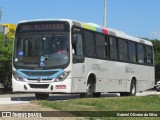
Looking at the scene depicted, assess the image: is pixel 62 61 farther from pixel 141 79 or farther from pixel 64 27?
pixel 141 79

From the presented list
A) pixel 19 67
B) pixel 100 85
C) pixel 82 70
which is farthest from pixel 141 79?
pixel 19 67

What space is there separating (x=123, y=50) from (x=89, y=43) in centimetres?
412

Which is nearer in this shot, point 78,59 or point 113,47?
point 78,59

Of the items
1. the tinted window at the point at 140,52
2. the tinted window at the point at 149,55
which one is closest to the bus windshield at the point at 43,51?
the tinted window at the point at 140,52

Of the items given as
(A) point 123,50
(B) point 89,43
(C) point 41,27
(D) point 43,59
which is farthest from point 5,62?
(D) point 43,59

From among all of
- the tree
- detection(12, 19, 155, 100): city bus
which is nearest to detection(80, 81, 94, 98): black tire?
detection(12, 19, 155, 100): city bus

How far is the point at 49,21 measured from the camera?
19234 mm

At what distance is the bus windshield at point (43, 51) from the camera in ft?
60.7

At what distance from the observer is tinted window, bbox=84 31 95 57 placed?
65.2 feet

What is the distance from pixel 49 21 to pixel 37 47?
1212mm

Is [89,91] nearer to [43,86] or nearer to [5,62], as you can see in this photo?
[43,86]

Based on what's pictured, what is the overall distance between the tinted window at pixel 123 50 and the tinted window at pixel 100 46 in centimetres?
203

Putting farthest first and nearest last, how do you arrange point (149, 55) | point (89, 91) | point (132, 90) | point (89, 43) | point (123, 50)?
point (149, 55)
point (132, 90)
point (123, 50)
point (89, 91)
point (89, 43)

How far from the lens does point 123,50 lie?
2388cm
